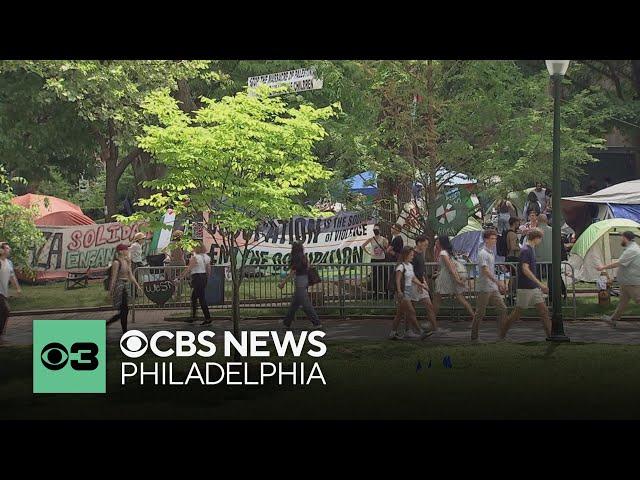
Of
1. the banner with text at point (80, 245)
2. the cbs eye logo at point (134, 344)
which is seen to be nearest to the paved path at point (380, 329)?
the cbs eye logo at point (134, 344)

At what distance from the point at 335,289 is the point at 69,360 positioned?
6.78 meters

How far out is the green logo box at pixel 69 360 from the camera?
1330 centimetres

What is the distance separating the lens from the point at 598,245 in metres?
22.3

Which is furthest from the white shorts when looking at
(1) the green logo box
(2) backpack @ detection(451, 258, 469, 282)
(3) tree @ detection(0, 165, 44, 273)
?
(3) tree @ detection(0, 165, 44, 273)

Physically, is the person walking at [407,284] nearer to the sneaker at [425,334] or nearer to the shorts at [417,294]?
the shorts at [417,294]

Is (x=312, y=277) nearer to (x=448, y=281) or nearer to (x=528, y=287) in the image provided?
(x=448, y=281)

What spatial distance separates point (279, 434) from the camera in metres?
10.1

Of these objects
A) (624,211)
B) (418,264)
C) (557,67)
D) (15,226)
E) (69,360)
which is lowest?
(69,360)

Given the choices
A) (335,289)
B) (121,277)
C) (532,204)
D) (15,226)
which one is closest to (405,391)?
(121,277)

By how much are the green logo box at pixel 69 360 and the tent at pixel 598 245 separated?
10901 millimetres

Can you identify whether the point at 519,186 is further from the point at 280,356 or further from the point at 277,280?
the point at 280,356

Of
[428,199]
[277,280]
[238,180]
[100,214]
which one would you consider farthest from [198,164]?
[100,214]

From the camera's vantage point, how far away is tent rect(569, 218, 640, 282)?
2192cm

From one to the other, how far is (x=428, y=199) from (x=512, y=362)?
6386 millimetres
